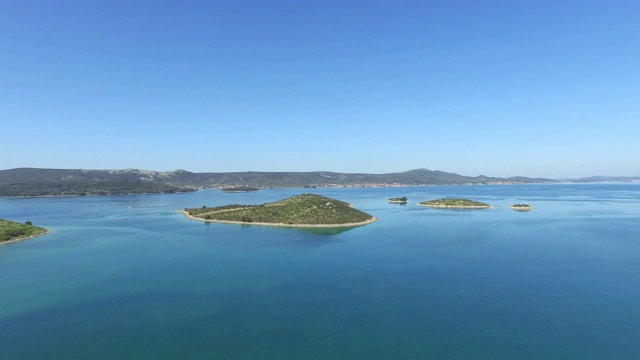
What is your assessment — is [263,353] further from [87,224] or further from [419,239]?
[87,224]

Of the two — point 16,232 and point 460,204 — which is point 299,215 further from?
point 460,204

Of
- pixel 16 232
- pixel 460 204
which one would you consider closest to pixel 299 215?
pixel 16 232

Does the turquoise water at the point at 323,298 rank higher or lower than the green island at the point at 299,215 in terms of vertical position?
lower

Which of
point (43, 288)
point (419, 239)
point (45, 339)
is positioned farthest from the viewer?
point (419, 239)

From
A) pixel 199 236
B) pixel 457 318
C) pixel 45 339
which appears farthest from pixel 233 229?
pixel 457 318

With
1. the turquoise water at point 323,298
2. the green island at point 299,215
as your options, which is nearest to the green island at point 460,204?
the green island at point 299,215

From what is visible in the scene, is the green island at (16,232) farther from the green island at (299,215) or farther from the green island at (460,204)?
the green island at (460,204)
